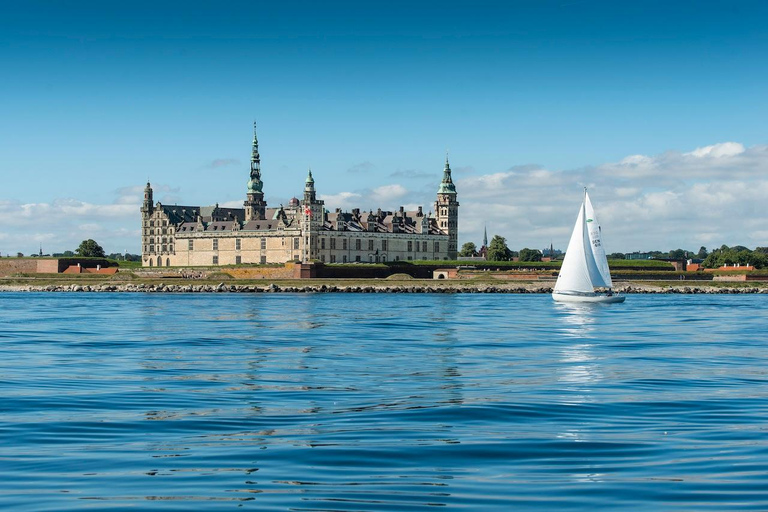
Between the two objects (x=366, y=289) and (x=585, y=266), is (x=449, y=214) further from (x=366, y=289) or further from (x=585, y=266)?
(x=585, y=266)

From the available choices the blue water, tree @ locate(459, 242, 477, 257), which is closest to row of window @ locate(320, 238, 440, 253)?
tree @ locate(459, 242, 477, 257)

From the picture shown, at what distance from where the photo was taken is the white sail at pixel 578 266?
2571 inches

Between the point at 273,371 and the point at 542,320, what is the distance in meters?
26.2

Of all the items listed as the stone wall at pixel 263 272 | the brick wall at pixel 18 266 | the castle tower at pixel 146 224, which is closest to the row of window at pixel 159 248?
the castle tower at pixel 146 224

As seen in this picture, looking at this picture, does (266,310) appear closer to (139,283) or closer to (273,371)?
(273,371)

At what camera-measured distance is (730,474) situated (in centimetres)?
1235

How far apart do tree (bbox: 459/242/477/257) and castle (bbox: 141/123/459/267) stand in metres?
22.8

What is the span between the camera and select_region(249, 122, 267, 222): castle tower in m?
159

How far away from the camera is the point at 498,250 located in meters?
154

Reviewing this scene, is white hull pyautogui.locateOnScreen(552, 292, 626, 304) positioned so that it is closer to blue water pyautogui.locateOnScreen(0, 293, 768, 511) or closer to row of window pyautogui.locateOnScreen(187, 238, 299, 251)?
blue water pyautogui.locateOnScreen(0, 293, 768, 511)

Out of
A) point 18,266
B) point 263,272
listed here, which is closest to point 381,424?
point 263,272

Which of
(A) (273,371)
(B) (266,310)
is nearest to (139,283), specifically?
(B) (266,310)

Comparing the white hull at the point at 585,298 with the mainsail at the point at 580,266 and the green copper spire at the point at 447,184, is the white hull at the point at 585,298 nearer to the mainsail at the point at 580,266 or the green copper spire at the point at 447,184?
the mainsail at the point at 580,266

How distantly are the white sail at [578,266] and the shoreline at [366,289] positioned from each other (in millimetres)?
29935
